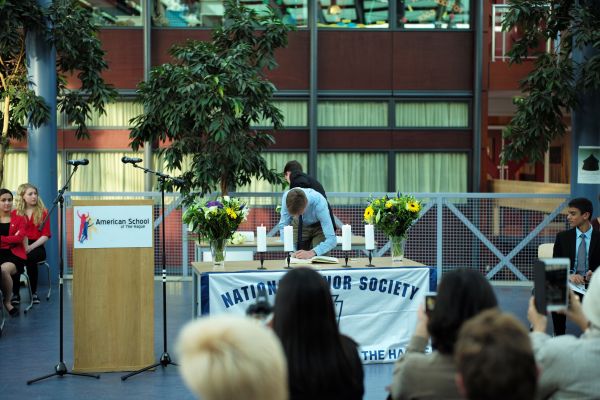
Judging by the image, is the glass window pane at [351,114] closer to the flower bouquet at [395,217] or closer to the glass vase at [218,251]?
the flower bouquet at [395,217]

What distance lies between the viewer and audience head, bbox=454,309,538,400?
2.53 m

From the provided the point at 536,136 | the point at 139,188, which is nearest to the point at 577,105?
the point at 536,136

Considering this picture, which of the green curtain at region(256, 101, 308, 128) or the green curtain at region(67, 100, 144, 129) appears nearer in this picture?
the green curtain at region(67, 100, 144, 129)

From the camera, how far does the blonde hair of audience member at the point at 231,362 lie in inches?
83.1

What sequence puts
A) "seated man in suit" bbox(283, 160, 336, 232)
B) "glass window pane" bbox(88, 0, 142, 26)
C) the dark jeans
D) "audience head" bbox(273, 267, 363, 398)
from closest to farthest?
"audience head" bbox(273, 267, 363, 398)
"seated man in suit" bbox(283, 160, 336, 232)
the dark jeans
"glass window pane" bbox(88, 0, 142, 26)

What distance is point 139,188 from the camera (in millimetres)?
15422

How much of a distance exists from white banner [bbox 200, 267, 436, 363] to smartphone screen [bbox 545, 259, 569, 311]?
3.99m

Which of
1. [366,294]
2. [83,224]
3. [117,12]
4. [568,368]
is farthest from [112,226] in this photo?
[117,12]

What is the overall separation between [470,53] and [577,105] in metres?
3.86

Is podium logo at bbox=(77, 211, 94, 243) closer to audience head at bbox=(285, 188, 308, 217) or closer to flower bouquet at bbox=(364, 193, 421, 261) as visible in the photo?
audience head at bbox=(285, 188, 308, 217)

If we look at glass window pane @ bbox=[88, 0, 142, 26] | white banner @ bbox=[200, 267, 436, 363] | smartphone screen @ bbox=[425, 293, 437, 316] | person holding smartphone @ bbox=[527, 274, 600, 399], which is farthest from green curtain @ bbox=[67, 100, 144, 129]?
person holding smartphone @ bbox=[527, 274, 600, 399]

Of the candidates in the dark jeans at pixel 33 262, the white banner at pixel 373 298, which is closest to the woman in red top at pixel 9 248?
the dark jeans at pixel 33 262

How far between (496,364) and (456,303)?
118cm

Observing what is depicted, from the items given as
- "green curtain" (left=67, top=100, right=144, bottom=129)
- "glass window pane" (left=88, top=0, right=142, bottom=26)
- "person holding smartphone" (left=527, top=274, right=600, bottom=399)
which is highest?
"glass window pane" (left=88, top=0, right=142, bottom=26)
